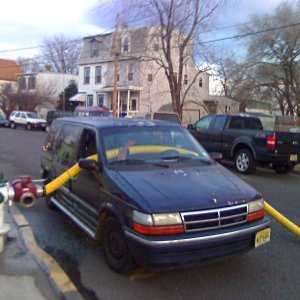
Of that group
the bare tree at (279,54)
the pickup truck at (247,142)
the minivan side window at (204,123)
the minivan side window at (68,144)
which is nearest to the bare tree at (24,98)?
the bare tree at (279,54)

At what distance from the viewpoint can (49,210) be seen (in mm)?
7320

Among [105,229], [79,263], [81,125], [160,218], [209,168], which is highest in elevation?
[81,125]

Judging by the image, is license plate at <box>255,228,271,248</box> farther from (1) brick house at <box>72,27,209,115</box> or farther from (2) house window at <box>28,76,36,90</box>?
(2) house window at <box>28,76,36,90</box>

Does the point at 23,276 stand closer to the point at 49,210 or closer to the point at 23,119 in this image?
the point at 49,210

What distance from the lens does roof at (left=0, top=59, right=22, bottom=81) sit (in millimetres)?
73463

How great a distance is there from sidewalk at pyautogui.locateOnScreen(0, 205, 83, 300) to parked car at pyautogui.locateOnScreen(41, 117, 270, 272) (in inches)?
22.8

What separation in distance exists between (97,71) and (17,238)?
38736 mm

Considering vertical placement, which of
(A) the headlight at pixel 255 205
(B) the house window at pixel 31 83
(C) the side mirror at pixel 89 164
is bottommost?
(A) the headlight at pixel 255 205

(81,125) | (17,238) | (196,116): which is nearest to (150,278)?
(17,238)

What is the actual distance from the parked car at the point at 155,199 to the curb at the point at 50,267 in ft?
1.73

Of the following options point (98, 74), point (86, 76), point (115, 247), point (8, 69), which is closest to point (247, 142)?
point (115, 247)

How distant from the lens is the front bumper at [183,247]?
3900 millimetres

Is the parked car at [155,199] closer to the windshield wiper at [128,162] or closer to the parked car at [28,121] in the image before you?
the windshield wiper at [128,162]

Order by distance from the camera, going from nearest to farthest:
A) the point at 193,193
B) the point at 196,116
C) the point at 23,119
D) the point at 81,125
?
the point at 193,193 < the point at 81,125 < the point at 23,119 < the point at 196,116
